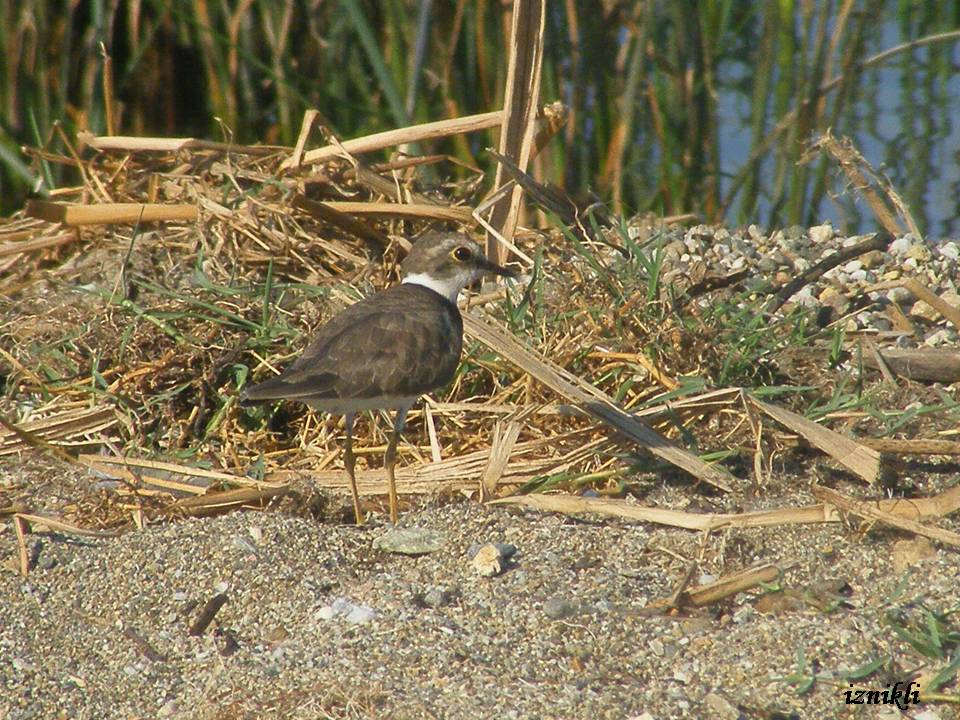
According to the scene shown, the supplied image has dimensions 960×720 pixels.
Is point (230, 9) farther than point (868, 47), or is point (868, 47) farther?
point (868, 47)

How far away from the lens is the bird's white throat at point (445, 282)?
5059 mm

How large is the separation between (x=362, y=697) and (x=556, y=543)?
902 millimetres

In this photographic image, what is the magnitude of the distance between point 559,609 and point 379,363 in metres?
1.18

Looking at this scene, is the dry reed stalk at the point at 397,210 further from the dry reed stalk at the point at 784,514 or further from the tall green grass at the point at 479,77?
the dry reed stalk at the point at 784,514

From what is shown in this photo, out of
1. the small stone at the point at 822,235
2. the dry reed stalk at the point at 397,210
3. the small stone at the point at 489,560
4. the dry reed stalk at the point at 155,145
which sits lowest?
the small stone at the point at 489,560

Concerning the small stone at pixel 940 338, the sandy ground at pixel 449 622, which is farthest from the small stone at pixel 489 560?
the small stone at pixel 940 338

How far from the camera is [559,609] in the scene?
11.6 ft

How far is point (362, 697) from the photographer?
10.4 ft

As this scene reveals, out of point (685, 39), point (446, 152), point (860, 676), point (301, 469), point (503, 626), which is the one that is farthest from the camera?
point (446, 152)

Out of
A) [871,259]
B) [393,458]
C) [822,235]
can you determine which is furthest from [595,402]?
[822,235]

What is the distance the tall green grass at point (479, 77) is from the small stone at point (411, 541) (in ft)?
10.6

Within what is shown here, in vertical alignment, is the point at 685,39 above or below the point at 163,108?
above

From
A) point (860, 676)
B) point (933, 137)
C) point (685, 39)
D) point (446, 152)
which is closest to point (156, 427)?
point (860, 676)

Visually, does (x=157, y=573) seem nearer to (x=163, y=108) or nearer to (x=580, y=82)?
(x=580, y=82)
